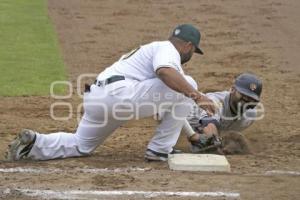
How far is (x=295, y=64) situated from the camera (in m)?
12.3

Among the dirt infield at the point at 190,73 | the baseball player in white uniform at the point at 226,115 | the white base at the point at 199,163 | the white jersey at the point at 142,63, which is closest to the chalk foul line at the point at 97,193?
the dirt infield at the point at 190,73

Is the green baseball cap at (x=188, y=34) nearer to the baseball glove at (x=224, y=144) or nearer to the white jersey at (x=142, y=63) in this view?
the white jersey at (x=142, y=63)

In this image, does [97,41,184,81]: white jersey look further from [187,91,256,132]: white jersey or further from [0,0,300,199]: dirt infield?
[187,91,256,132]: white jersey

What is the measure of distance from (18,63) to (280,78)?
3.89 metres

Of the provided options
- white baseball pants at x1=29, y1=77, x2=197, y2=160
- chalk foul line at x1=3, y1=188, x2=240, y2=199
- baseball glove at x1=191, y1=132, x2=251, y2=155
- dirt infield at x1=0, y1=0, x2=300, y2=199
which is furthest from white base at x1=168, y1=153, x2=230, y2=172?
chalk foul line at x1=3, y1=188, x2=240, y2=199

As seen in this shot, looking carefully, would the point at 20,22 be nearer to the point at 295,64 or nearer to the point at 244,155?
the point at 295,64

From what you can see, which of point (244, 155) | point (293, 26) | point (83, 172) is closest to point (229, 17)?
point (293, 26)

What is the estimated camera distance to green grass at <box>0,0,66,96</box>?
34.7 ft

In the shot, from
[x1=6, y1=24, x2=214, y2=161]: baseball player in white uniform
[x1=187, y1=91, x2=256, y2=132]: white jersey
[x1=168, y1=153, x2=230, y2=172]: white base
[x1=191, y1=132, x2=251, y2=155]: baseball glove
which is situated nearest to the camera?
[x1=168, y1=153, x2=230, y2=172]: white base

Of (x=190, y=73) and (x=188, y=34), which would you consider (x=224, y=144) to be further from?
(x=190, y=73)

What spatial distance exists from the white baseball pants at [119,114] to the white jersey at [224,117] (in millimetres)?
710

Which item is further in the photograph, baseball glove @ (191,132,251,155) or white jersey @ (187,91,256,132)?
white jersey @ (187,91,256,132)

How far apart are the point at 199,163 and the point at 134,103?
732 mm

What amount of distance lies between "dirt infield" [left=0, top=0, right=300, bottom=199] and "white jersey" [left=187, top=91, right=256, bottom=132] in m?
0.25
